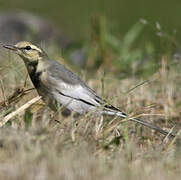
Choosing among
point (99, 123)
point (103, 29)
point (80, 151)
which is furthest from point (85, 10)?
point (80, 151)

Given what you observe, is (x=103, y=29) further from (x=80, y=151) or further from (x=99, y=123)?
(x=80, y=151)

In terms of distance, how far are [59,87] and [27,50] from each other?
476 mm

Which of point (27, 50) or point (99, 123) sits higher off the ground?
point (27, 50)

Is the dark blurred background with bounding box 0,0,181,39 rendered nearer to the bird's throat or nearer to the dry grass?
the bird's throat

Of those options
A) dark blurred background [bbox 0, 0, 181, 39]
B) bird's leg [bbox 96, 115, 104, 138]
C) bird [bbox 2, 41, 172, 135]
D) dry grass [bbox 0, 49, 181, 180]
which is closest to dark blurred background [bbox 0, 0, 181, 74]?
dark blurred background [bbox 0, 0, 181, 39]

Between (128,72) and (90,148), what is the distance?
3.51m

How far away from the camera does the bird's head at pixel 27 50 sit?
4.81 m

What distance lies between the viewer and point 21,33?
11977 millimetres

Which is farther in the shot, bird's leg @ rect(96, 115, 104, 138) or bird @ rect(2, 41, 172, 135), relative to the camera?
bird @ rect(2, 41, 172, 135)

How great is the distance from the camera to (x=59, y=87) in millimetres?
4707

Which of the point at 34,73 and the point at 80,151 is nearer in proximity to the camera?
the point at 80,151

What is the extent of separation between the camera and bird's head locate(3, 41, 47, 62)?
189 inches

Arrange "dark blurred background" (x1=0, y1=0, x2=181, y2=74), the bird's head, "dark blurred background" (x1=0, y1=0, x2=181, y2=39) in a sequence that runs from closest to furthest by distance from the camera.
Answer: the bird's head, "dark blurred background" (x1=0, y1=0, x2=181, y2=74), "dark blurred background" (x1=0, y1=0, x2=181, y2=39)

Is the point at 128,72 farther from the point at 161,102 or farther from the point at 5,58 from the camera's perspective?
the point at 5,58
